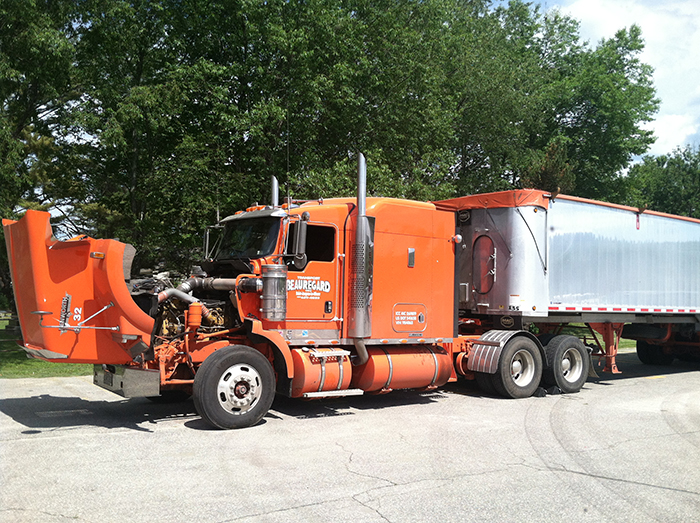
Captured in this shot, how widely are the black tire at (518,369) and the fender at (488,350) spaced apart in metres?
0.10

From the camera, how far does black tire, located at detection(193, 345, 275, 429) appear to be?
812cm

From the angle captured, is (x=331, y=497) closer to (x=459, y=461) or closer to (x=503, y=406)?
(x=459, y=461)

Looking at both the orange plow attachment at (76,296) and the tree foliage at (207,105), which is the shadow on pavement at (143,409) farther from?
the tree foliage at (207,105)

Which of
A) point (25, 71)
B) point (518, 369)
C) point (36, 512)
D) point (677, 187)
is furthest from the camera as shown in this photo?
point (677, 187)

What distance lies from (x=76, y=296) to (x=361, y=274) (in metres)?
3.95

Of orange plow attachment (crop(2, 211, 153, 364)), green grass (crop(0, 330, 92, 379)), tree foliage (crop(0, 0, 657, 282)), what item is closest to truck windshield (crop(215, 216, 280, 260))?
orange plow attachment (crop(2, 211, 153, 364))

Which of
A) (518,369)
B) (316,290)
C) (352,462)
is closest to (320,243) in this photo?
(316,290)

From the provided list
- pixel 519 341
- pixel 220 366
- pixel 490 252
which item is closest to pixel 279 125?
pixel 490 252

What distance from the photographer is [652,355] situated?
1791 cm

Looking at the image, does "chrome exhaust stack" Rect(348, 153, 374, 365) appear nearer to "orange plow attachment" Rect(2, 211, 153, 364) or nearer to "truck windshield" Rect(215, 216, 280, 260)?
"truck windshield" Rect(215, 216, 280, 260)

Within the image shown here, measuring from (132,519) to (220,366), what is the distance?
11.2ft

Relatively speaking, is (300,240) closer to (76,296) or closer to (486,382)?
(76,296)

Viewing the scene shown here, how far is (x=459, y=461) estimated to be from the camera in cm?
691

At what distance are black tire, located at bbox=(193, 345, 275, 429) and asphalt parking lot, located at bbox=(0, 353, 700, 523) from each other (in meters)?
0.21
